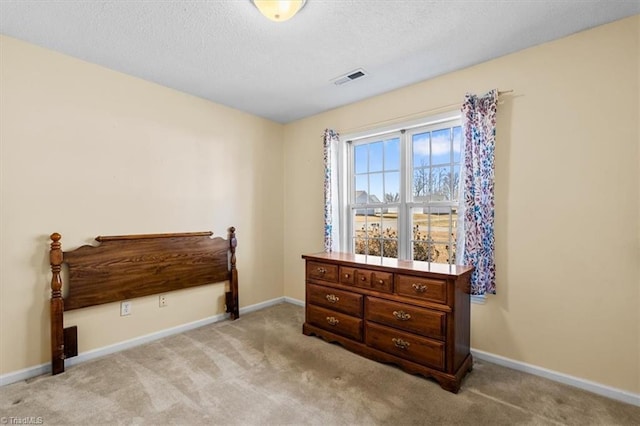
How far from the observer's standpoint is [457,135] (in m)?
2.81

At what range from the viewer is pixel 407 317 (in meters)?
2.36

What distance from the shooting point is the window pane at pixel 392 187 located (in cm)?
323

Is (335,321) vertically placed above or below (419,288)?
below

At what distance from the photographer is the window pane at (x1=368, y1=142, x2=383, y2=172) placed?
339 centimetres

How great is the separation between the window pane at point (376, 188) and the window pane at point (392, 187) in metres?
0.06

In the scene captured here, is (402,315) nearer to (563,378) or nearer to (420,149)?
(563,378)

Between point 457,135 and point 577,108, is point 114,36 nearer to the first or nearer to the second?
point 457,135

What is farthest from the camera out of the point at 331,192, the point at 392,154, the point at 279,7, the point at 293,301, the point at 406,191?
the point at 293,301

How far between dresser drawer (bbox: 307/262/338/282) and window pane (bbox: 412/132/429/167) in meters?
1.36

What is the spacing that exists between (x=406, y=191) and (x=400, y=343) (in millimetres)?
1501

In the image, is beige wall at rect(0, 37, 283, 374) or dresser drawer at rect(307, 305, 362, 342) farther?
dresser drawer at rect(307, 305, 362, 342)

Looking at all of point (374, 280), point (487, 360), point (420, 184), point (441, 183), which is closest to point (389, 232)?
point (420, 184)

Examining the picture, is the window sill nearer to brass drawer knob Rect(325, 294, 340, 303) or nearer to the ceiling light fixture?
brass drawer knob Rect(325, 294, 340, 303)

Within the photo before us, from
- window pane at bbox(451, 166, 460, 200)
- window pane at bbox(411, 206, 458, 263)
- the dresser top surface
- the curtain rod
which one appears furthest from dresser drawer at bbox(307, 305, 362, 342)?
the curtain rod
